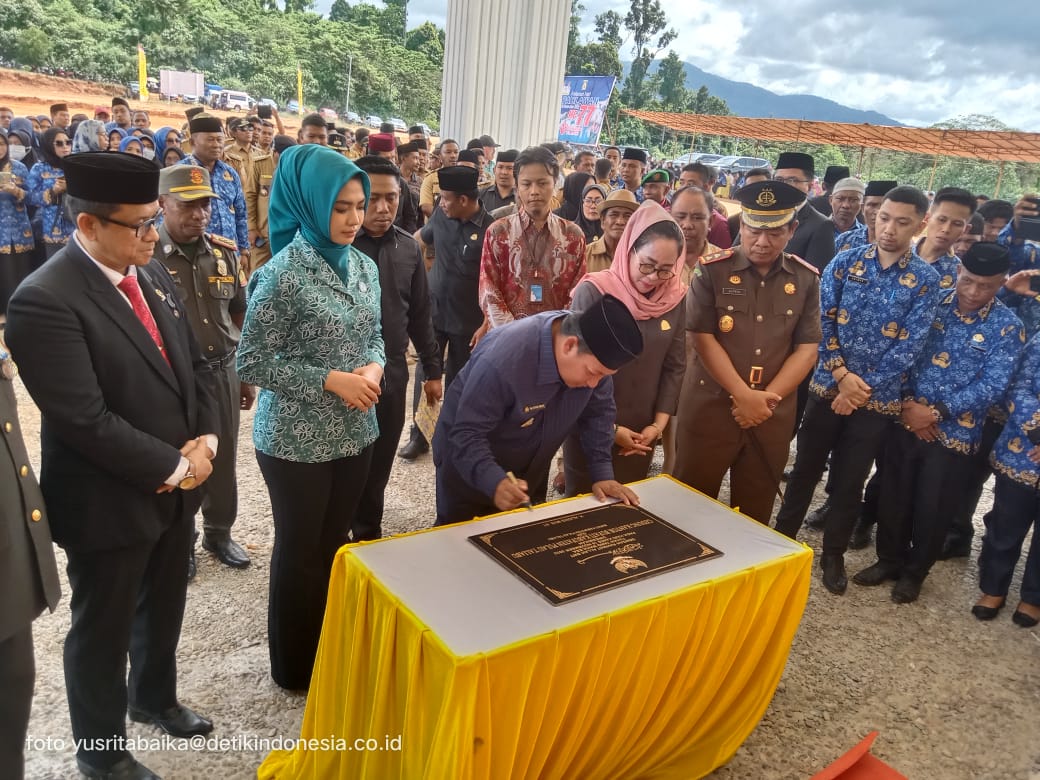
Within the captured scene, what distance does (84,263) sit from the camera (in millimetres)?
1576

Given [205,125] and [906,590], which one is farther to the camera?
[205,125]

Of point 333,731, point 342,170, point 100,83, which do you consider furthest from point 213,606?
point 100,83

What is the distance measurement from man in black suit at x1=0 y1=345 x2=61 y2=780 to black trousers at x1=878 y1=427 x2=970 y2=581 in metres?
3.57

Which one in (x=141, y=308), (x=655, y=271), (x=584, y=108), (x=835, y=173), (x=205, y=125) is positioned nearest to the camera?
(x=141, y=308)

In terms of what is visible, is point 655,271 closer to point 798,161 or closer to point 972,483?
point 972,483

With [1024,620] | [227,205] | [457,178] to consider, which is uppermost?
[457,178]

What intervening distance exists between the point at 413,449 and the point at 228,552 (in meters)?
1.53

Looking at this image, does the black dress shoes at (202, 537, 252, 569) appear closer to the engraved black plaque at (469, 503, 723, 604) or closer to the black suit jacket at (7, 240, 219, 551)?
the black suit jacket at (7, 240, 219, 551)

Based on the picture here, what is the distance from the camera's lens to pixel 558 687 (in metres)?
1.55

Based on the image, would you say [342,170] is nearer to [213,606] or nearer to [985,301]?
[213,606]

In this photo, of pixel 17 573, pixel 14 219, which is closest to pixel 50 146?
pixel 14 219

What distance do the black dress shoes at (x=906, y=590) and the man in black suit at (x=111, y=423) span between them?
10.7 feet

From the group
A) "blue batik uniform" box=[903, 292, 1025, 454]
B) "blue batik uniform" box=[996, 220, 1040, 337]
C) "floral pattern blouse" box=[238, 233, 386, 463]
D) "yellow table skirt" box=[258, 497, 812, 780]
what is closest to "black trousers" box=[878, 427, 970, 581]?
"blue batik uniform" box=[903, 292, 1025, 454]

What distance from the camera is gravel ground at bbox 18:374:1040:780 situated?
7.24 feet
